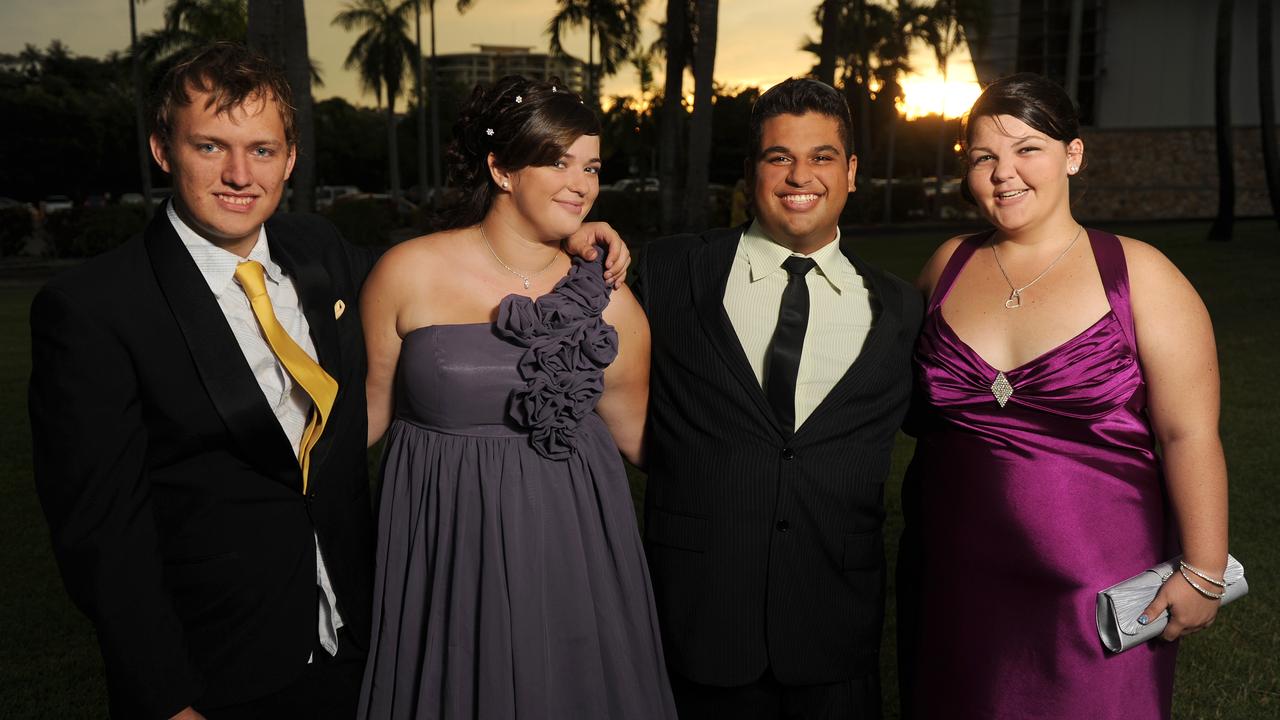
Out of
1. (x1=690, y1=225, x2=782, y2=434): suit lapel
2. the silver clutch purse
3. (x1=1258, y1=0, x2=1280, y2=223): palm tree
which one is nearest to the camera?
the silver clutch purse

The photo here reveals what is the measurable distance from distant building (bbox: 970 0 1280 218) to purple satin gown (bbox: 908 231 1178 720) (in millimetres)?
38467

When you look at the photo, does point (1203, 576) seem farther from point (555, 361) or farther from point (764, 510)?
point (555, 361)

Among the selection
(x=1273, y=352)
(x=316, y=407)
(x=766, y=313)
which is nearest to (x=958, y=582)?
(x=766, y=313)

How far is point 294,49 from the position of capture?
33.1ft

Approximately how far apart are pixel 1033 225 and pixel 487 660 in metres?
2.08

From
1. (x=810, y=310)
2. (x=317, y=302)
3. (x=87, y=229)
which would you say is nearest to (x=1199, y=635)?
(x=810, y=310)

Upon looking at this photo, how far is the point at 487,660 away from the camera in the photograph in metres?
2.93

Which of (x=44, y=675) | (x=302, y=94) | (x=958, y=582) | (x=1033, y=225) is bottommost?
(x=44, y=675)

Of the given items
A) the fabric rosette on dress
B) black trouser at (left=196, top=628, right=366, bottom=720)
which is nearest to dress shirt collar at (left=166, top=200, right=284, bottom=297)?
the fabric rosette on dress

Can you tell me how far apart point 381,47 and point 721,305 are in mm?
52319

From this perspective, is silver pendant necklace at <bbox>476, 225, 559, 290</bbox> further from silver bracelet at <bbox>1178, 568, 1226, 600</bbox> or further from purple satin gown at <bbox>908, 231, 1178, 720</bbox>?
silver bracelet at <bbox>1178, 568, 1226, 600</bbox>

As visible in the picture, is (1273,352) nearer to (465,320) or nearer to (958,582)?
(958,582)

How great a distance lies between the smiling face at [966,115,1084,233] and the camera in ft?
10.0

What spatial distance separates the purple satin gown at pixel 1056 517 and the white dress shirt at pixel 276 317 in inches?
73.8
